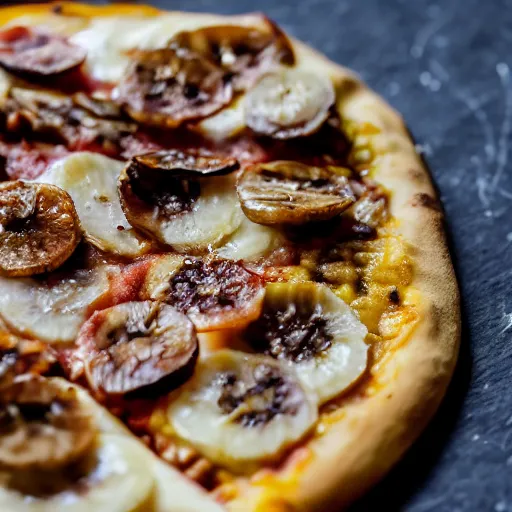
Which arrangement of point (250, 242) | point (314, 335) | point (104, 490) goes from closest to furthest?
1. point (104, 490)
2. point (314, 335)
3. point (250, 242)

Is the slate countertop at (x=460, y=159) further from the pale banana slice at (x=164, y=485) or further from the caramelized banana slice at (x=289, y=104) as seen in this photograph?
the caramelized banana slice at (x=289, y=104)

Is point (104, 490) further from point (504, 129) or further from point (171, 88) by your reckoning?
point (504, 129)

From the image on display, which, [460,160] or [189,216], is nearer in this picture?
[189,216]

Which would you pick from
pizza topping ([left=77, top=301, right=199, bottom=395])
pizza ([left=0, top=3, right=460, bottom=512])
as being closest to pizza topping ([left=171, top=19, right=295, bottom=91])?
pizza ([left=0, top=3, right=460, bottom=512])

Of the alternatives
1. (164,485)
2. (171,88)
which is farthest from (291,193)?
(164,485)

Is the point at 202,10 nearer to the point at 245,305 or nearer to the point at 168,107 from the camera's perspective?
the point at 168,107

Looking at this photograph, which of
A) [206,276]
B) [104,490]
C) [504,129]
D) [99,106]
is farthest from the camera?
[504,129]

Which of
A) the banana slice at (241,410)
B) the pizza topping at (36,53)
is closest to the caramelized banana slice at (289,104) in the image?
the pizza topping at (36,53)
